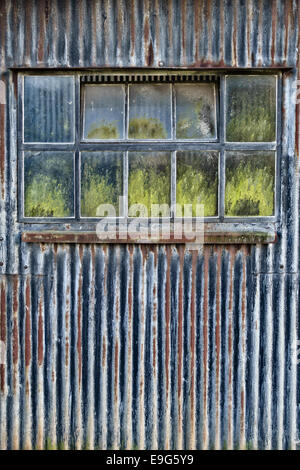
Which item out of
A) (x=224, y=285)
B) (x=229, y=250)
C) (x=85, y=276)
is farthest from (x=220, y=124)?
(x=85, y=276)

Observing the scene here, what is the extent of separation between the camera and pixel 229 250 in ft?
12.6

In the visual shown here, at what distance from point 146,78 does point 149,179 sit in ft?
2.77

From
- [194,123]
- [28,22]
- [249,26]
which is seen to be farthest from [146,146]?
[28,22]

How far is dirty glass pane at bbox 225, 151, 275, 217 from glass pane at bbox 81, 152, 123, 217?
934mm

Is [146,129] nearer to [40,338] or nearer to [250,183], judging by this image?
[250,183]

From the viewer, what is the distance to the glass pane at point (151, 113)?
12.7 feet

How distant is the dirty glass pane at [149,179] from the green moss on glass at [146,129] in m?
0.15

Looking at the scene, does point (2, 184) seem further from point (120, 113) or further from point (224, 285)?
point (224, 285)

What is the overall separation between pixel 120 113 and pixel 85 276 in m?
1.41

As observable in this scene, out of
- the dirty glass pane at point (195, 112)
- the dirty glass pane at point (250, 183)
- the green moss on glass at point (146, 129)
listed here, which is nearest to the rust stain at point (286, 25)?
the dirty glass pane at point (195, 112)

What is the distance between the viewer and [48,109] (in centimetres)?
387

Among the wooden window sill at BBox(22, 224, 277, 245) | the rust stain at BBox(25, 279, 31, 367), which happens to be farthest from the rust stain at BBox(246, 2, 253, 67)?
the rust stain at BBox(25, 279, 31, 367)

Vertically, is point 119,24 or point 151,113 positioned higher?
point 119,24

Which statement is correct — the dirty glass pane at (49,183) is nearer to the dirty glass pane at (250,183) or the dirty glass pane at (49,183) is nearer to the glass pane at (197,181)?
the glass pane at (197,181)
